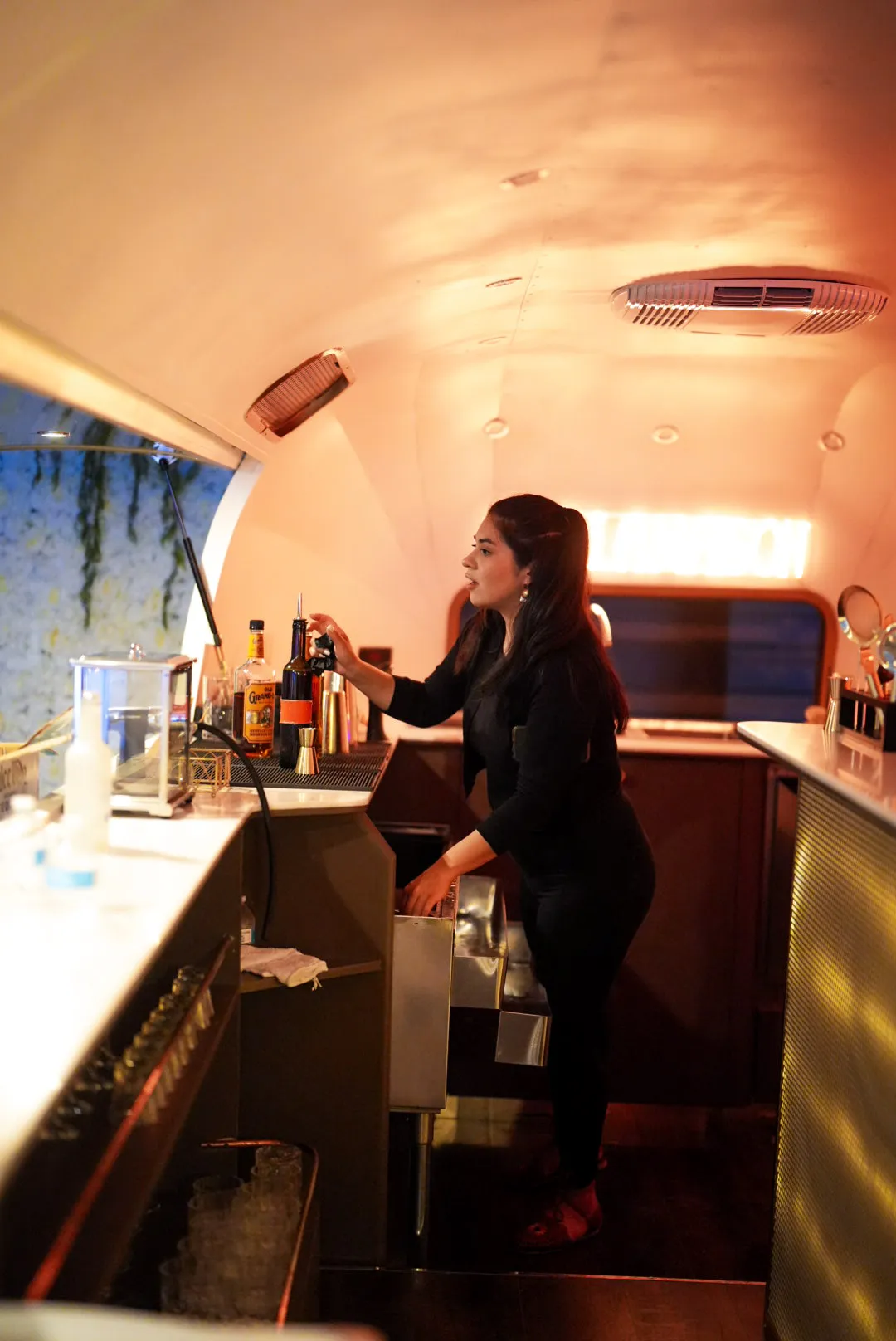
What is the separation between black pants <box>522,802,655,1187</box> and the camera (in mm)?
2568

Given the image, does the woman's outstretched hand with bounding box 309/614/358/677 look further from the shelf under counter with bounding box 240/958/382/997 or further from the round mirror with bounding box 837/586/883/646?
the round mirror with bounding box 837/586/883/646

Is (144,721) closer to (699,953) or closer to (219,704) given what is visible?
(219,704)

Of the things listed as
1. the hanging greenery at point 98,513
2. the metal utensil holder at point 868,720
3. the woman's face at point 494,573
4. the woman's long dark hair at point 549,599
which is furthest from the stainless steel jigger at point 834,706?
the hanging greenery at point 98,513

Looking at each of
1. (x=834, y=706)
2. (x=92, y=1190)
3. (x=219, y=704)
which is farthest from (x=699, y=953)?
(x=92, y=1190)

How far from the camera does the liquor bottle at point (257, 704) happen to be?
291 cm

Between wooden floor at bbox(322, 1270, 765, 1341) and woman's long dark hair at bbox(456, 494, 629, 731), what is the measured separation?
1279mm

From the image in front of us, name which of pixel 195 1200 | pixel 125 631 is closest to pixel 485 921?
pixel 195 1200

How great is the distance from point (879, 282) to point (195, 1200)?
2.92m

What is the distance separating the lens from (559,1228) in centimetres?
273

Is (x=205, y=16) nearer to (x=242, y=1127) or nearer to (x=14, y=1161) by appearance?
(x=14, y=1161)

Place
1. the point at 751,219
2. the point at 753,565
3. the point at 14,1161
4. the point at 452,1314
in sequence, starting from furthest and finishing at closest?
the point at 753,565 < the point at 751,219 < the point at 452,1314 < the point at 14,1161

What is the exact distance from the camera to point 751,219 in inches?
110

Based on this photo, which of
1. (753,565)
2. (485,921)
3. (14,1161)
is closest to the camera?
(14,1161)

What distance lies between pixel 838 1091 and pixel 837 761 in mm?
573
